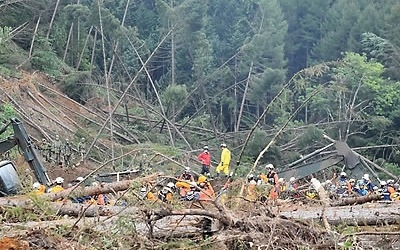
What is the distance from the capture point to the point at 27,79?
24.3m

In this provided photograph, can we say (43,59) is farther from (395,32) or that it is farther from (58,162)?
(395,32)

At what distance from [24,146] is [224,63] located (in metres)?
31.6

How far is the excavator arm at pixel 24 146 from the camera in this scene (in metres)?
10.8

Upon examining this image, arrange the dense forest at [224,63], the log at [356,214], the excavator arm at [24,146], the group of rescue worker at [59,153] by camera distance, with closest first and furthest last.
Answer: the log at [356,214] < the excavator arm at [24,146] < the group of rescue worker at [59,153] < the dense forest at [224,63]

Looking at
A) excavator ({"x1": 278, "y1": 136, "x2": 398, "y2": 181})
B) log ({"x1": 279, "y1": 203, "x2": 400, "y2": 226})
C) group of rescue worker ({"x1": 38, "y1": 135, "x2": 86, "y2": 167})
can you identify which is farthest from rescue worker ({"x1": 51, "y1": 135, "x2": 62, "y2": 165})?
log ({"x1": 279, "y1": 203, "x2": 400, "y2": 226})

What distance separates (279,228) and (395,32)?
3407cm

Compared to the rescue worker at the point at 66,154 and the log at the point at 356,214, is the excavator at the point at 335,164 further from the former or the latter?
the log at the point at 356,214

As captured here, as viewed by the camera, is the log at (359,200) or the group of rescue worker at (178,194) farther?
the log at (359,200)

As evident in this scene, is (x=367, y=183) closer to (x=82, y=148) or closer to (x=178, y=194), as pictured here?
(x=178, y=194)

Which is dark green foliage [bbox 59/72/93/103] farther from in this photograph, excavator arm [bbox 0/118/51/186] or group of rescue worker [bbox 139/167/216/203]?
group of rescue worker [bbox 139/167/216/203]

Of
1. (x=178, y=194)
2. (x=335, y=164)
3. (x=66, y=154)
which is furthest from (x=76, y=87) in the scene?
(x=178, y=194)

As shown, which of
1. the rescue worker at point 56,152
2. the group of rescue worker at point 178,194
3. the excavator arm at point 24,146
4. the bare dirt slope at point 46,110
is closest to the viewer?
the group of rescue worker at point 178,194

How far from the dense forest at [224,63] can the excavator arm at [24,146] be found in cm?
1092

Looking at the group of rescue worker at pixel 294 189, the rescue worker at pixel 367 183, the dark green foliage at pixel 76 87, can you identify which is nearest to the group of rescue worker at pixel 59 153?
the group of rescue worker at pixel 294 189
